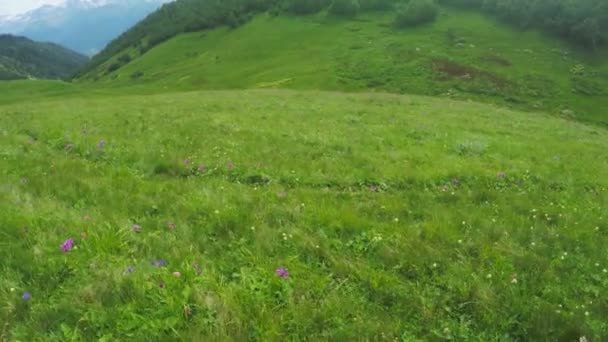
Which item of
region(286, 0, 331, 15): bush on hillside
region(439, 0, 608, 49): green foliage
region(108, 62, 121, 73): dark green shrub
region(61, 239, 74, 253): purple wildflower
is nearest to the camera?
region(61, 239, 74, 253): purple wildflower

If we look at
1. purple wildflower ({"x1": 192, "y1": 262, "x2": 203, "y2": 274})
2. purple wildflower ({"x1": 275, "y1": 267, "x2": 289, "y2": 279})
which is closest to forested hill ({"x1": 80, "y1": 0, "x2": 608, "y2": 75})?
purple wildflower ({"x1": 275, "y1": 267, "x2": 289, "y2": 279})

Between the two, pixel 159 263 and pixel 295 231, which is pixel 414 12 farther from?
pixel 159 263

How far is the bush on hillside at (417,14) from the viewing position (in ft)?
309

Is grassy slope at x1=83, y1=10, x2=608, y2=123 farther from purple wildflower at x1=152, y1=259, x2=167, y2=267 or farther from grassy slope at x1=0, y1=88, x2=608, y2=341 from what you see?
purple wildflower at x1=152, y1=259, x2=167, y2=267

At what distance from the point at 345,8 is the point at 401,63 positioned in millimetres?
56313

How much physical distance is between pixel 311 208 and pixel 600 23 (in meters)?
92.0

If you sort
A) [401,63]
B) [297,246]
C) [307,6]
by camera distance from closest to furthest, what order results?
[297,246]
[401,63]
[307,6]

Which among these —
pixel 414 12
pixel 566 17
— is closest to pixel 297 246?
pixel 566 17

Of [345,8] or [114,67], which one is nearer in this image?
[345,8]

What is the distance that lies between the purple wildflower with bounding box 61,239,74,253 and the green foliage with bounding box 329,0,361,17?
117307 mm

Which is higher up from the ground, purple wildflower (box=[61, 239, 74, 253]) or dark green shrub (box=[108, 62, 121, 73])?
dark green shrub (box=[108, 62, 121, 73])

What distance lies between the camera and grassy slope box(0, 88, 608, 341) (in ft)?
14.5

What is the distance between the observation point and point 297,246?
612cm

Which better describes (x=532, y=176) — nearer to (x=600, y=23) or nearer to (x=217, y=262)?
(x=217, y=262)
